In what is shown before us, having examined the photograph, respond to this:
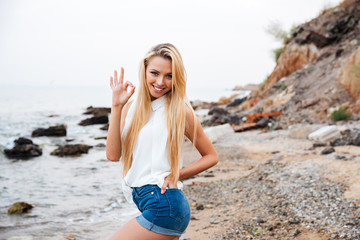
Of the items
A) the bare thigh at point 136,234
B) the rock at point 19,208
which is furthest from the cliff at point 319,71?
the bare thigh at point 136,234

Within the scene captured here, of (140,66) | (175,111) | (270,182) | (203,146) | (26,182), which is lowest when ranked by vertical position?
(26,182)

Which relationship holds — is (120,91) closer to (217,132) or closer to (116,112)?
(116,112)

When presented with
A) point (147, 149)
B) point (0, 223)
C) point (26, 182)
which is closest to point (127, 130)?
point (147, 149)

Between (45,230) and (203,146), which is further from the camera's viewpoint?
(45,230)

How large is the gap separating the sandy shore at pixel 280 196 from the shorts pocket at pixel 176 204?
1.12m

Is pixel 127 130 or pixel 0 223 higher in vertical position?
pixel 127 130

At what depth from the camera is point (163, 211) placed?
82.3 inches

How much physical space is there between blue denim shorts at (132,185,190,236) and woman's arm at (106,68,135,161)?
1.16 feet

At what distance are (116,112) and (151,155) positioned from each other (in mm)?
372

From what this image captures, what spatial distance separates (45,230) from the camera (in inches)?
224

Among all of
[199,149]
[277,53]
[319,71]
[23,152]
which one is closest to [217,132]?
[319,71]

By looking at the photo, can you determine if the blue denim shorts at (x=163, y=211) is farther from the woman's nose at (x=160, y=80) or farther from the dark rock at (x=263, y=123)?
the dark rock at (x=263, y=123)

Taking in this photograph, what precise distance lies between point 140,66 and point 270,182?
4.59 metres

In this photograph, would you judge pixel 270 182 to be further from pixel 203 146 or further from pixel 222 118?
pixel 222 118
